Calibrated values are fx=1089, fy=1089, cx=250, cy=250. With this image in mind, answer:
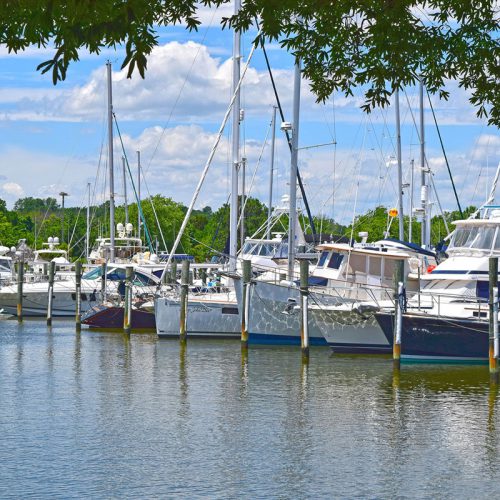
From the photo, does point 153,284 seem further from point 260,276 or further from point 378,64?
point 378,64

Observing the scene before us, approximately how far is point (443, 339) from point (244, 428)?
34.3 feet

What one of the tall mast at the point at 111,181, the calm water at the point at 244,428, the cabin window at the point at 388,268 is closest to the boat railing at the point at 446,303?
the calm water at the point at 244,428

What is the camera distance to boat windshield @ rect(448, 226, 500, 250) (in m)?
34.1

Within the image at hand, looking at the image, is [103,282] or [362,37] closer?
[362,37]

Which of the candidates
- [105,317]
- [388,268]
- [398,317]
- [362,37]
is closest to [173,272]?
[105,317]

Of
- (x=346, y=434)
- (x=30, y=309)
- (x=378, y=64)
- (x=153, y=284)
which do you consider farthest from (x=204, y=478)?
(x=30, y=309)

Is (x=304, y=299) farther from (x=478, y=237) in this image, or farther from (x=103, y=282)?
(x=103, y=282)

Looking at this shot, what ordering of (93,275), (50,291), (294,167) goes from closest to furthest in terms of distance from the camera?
1. (294,167)
2. (50,291)
3. (93,275)

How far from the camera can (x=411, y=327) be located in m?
31.2

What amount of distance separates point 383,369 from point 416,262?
7.95 meters

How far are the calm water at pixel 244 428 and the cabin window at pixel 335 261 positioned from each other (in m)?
3.26

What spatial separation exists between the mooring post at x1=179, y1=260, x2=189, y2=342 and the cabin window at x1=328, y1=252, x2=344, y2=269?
5319mm

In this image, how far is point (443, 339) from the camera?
103ft

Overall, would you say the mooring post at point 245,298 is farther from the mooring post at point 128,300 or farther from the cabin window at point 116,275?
the cabin window at point 116,275
